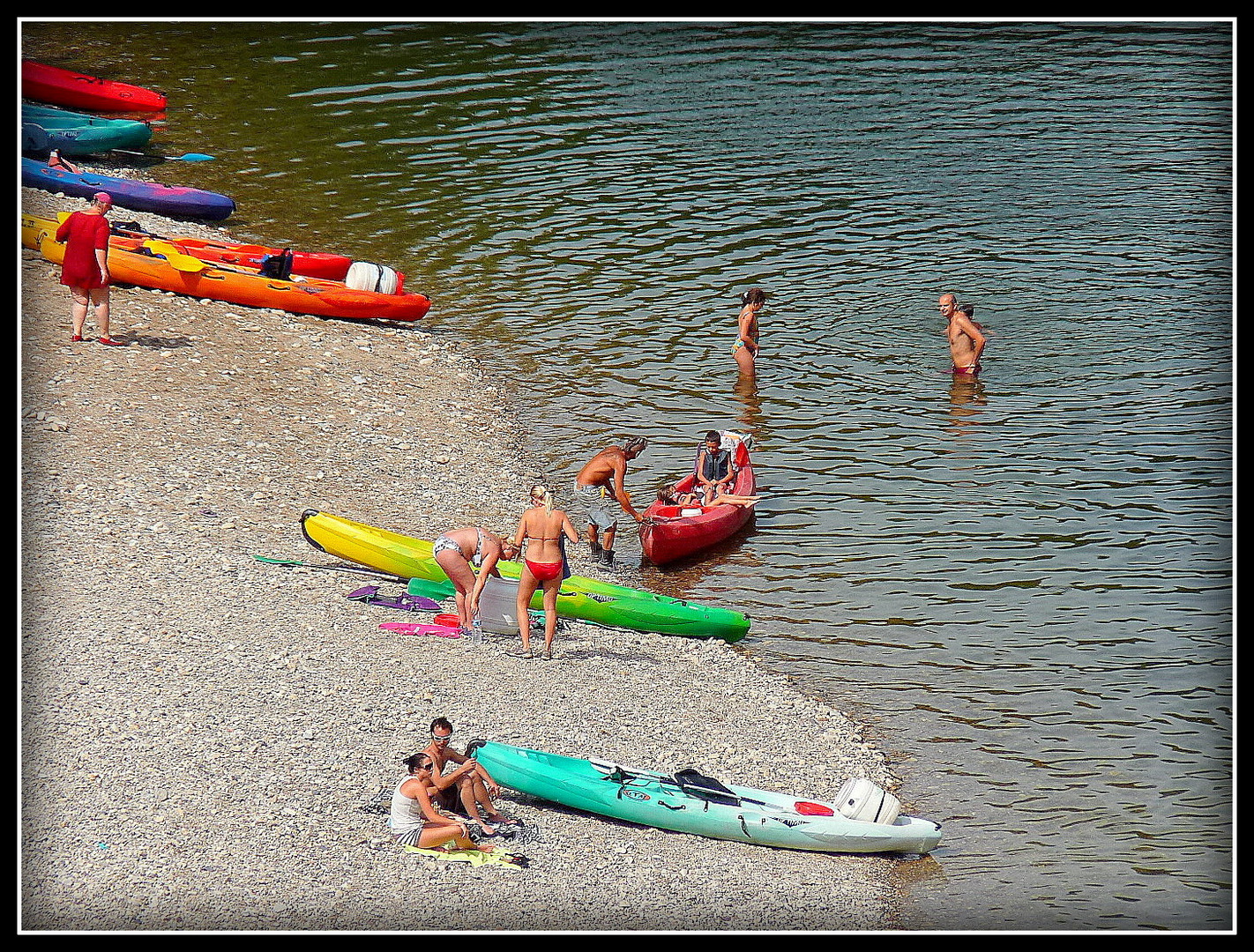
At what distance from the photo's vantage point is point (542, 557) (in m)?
12.5

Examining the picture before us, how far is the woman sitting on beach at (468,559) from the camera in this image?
12656 millimetres

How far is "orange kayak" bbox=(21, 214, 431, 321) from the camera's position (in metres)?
20.0

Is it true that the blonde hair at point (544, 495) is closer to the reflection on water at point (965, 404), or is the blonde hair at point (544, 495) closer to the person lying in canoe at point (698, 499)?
the person lying in canoe at point (698, 499)

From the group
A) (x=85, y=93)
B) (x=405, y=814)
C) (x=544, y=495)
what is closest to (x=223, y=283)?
(x=544, y=495)

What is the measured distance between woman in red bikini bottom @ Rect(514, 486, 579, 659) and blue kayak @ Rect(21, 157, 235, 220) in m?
14.5

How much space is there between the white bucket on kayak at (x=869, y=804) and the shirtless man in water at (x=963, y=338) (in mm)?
10183

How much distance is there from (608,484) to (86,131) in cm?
1701

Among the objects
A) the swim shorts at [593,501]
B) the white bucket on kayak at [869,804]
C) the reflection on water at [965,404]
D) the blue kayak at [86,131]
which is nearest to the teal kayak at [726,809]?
the white bucket on kayak at [869,804]

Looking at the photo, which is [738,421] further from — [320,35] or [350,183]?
[320,35]

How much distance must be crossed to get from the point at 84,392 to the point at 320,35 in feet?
78.4

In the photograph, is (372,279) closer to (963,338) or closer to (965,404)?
(963,338)

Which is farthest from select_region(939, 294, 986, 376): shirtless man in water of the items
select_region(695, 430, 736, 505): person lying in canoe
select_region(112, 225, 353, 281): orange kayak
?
select_region(112, 225, 353, 281): orange kayak

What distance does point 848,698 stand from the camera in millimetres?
12641

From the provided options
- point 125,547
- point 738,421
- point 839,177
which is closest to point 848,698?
point 738,421
